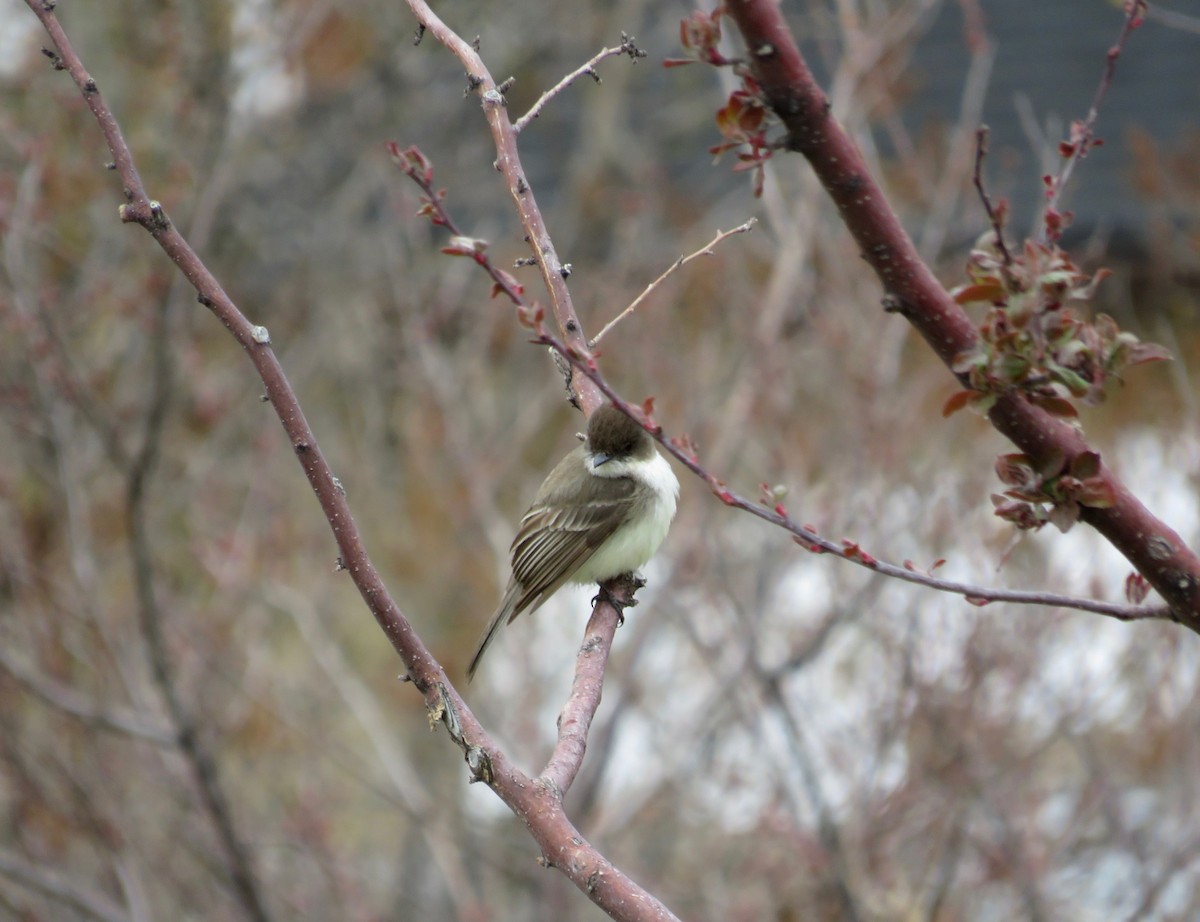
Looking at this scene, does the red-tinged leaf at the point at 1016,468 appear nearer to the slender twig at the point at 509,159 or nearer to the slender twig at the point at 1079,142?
the slender twig at the point at 1079,142

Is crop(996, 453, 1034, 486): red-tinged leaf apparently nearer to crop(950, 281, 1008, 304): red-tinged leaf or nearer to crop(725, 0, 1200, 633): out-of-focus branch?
crop(725, 0, 1200, 633): out-of-focus branch

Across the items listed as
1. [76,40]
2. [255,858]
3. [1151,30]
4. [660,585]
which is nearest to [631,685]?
[660,585]

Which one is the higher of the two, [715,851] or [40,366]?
[40,366]

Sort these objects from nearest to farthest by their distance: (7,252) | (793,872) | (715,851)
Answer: (7,252), (793,872), (715,851)

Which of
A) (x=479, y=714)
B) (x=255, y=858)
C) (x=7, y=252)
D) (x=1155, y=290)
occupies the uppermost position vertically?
(x=1155, y=290)

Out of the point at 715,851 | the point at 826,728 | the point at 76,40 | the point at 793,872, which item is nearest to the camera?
the point at 793,872

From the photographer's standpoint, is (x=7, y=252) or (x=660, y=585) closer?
(x=7, y=252)

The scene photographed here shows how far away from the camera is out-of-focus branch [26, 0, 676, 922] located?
1981 mm

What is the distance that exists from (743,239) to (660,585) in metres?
A: 2.21

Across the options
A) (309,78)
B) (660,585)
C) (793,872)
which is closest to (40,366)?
(660,585)

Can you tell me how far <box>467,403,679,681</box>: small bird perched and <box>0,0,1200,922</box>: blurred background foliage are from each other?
0.82 meters

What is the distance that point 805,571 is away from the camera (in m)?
6.52

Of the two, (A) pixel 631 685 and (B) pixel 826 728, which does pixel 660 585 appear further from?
(B) pixel 826 728

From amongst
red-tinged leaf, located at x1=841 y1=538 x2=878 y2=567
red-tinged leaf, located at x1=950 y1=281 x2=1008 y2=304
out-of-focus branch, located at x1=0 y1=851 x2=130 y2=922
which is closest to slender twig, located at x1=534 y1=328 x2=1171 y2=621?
red-tinged leaf, located at x1=841 y1=538 x2=878 y2=567
